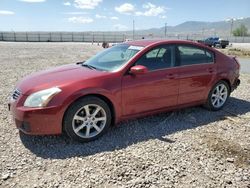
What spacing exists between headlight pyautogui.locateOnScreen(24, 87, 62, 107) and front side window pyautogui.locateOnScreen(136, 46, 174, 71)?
4.90 feet

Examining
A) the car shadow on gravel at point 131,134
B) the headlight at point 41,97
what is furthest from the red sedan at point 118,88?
the car shadow on gravel at point 131,134

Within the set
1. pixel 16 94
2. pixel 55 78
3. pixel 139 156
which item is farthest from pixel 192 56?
pixel 16 94

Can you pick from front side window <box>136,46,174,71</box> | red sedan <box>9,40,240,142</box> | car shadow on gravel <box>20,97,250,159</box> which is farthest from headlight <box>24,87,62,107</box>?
front side window <box>136,46,174,71</box>

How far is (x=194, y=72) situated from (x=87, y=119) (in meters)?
2.35

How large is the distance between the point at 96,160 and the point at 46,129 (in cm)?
86

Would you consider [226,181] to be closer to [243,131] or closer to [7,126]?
[243,131]

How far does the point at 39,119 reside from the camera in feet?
12.5

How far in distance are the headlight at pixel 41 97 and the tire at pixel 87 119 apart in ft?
1.06

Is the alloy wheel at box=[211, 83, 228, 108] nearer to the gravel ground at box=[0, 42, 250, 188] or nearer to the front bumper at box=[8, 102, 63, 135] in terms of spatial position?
the gravel ground at box=[0, 42, 250, 188]

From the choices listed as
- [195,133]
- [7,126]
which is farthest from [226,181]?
[7,126]

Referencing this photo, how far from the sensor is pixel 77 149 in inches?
157

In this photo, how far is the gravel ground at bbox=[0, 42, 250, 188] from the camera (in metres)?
3.28

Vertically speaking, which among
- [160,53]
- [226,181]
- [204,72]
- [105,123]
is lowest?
[226,181]

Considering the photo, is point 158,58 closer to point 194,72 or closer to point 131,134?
point 194,72
